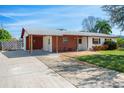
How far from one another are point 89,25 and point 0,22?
915 inches

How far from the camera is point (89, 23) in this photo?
200ft

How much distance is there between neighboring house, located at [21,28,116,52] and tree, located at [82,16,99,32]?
26152mm

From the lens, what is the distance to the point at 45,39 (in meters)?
30.3

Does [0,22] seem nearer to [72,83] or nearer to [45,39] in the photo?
[45,39]

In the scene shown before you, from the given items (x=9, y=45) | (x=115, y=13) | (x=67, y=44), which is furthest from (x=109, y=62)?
(x=9, y=45)

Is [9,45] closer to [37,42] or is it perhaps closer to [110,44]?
[37,42]

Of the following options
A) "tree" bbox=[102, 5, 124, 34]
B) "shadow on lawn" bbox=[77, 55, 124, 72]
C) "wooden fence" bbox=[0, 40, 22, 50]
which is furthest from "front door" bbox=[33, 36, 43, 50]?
"shadow on lawn" bbox=[77, 55, 124, 72]

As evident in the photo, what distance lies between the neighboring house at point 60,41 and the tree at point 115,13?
8190 mm

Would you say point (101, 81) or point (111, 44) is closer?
point (101, 81)

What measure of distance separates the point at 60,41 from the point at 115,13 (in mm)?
10402

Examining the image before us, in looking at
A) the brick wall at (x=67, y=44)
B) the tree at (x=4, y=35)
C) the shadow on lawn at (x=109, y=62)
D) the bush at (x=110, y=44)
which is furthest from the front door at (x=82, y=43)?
the tree at (x=4, y=35)

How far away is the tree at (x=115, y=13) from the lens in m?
19.9
